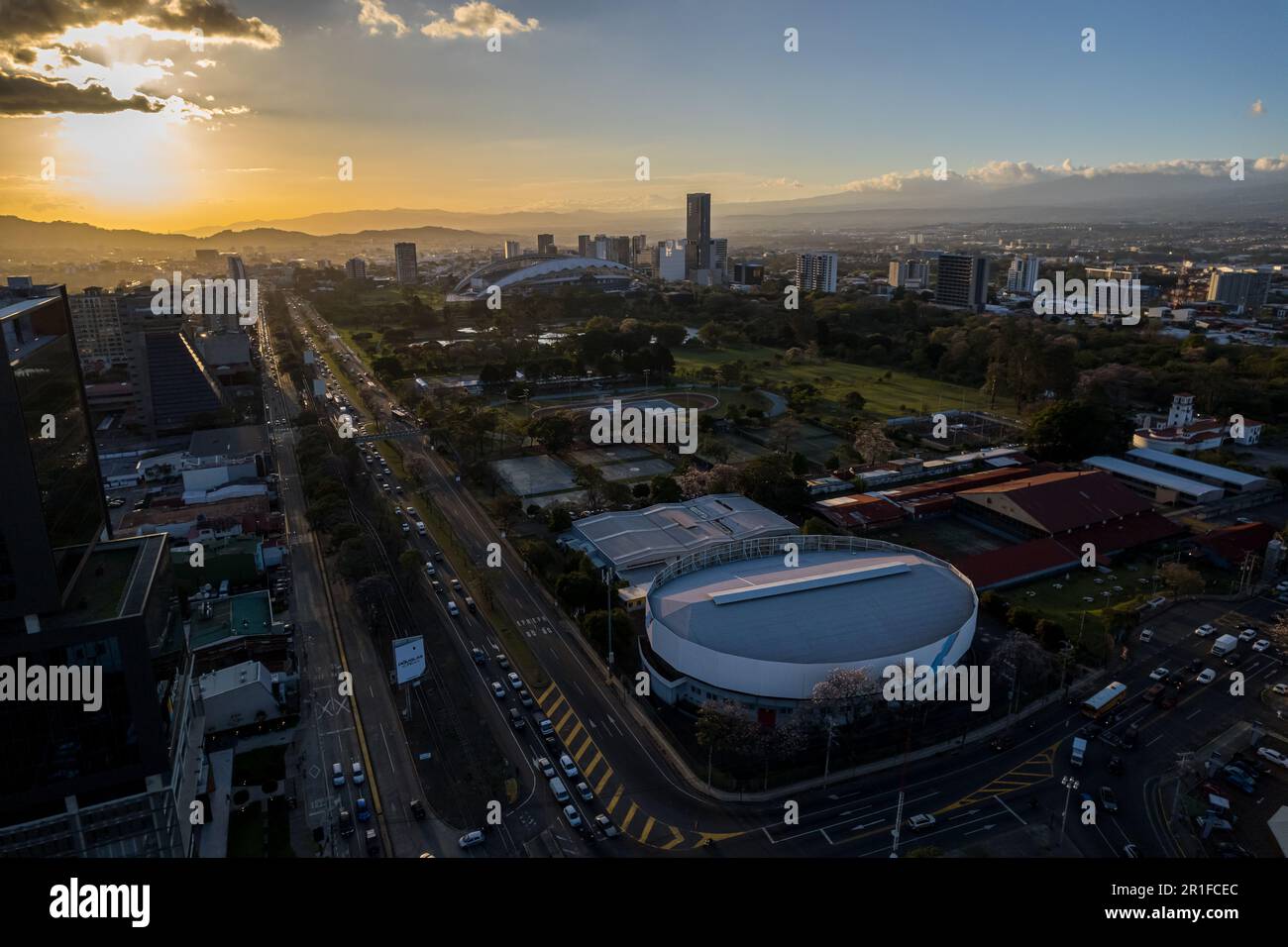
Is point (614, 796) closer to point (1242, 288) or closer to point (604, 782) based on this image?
point (604, 782)

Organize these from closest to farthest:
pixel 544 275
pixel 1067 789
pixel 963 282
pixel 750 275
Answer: pixel 1067 789
pixel 963 282
pixel 544 275
pixel 750 275

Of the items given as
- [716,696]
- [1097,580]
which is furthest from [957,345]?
[716,696]

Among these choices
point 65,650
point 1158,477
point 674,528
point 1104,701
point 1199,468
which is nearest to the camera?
point 65,650

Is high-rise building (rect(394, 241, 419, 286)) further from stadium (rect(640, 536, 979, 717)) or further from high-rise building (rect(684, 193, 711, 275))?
stadium (rect(640, 536, 979, 717))

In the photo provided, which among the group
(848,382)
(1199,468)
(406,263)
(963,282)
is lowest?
(1199,468)

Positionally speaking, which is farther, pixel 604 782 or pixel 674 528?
pixel 674 528

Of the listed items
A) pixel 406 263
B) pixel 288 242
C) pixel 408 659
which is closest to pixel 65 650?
pixel 408 659
